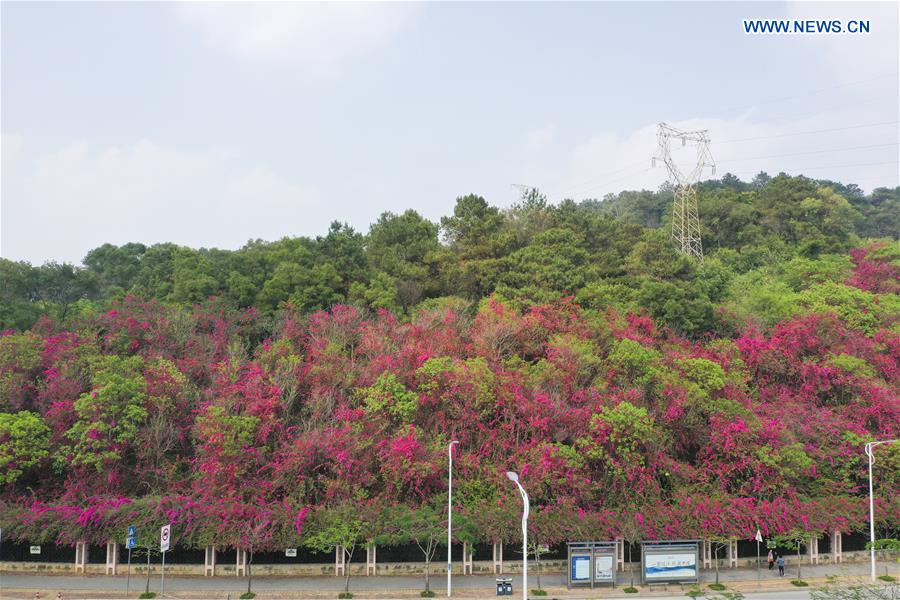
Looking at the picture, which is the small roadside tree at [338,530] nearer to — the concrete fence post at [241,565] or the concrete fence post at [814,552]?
the concrete fence post at [241,565]

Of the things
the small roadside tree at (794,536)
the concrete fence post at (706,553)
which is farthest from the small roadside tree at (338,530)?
the small roadside tree at (794,536)

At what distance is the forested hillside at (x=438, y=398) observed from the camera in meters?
27.7

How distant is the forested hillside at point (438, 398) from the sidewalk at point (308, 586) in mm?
1820

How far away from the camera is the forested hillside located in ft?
91.0

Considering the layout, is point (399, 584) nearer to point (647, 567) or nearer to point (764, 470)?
point (647, 567)

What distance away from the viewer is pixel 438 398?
3062 centimetres

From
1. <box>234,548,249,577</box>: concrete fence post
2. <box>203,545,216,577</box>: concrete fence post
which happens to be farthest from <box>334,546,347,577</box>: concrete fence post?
<box>203,545,216,577</box>: concrete fence post

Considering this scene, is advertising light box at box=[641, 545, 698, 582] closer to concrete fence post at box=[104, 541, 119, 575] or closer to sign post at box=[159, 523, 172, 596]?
sign post at box=[159, 523, 172, 596]

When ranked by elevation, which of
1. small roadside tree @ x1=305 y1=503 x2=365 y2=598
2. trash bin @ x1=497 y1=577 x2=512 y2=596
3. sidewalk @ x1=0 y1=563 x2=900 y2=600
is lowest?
sidewalk @ x1=0 y1=563 x2=900 y2=600

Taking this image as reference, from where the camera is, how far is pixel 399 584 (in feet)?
88.6

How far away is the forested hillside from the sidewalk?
1820mm

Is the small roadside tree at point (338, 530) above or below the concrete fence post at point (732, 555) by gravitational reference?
above

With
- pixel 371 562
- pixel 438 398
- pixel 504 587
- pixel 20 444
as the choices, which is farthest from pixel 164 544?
pixel 504 587

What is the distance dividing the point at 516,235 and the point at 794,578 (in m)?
26.4
